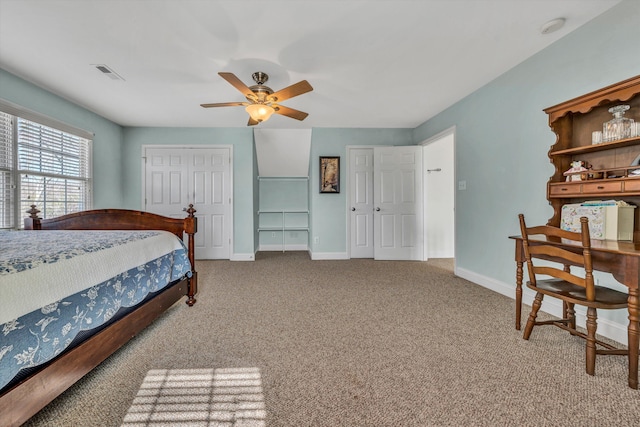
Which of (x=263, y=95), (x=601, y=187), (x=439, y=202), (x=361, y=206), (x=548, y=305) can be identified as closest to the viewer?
(x=601, y=187)

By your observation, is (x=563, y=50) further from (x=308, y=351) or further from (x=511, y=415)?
(x=308, y=351)

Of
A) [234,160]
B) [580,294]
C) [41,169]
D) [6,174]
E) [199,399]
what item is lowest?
[199,399]

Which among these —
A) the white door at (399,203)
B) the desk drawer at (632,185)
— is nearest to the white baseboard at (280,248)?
the white door at (399,203)

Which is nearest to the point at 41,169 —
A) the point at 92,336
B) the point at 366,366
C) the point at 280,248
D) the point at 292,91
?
the point at 92,336

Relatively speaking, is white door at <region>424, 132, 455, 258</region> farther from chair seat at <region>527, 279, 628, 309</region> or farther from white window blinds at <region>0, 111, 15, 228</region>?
white window blinds at <region>0, 111, 15, 228</region>

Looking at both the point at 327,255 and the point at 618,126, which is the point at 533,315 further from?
the point at 327,255

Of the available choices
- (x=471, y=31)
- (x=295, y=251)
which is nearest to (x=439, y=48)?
(x=471, y=31)

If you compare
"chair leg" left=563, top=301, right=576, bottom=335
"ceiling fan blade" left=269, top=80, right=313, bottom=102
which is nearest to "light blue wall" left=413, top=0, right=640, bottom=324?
"chair leg" left=563, top=301, right=576, bottom=335

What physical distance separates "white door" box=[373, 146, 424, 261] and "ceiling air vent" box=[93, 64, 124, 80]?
3610mm

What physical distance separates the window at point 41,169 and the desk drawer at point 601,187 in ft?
17.0

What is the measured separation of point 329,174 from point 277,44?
2686 mm

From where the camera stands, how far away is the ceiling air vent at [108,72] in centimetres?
261

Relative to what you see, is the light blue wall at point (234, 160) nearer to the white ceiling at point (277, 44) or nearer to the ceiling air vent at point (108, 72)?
the white ceiling at point (277, 44)

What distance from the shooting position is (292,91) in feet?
8.09
